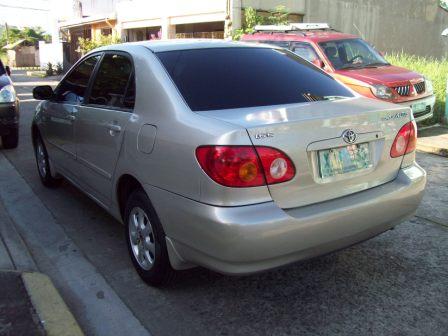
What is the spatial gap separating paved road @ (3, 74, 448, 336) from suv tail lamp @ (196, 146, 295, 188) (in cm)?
92

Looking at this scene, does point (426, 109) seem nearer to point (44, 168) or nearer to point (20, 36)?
point (44, 168)

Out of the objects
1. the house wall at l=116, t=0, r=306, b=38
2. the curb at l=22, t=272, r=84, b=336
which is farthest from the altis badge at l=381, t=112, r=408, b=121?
the house wall at l=116, t=0, r=306, b=38

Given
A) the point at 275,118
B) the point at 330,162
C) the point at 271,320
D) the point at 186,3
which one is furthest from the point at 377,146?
the point at 186,3

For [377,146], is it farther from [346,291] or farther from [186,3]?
[186,3]

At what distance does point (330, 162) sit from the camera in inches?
114

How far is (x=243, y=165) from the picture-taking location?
2654 mm

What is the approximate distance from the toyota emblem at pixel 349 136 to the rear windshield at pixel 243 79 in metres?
0.50

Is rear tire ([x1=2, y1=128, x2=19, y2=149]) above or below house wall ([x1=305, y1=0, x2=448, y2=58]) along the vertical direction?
below

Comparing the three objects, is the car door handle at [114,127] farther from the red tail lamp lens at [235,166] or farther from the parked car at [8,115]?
the parked car at [8,115]

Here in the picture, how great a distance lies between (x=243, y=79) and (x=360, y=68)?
6.16 meters

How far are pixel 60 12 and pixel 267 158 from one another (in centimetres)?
3265

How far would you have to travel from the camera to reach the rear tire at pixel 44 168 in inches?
223

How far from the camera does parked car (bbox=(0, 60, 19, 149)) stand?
7582mm

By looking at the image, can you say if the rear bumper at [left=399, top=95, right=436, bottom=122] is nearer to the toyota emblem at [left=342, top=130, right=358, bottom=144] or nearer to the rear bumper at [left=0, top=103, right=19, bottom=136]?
the toyota emblem at [left=342, top=130, right=358, bottom=144]
